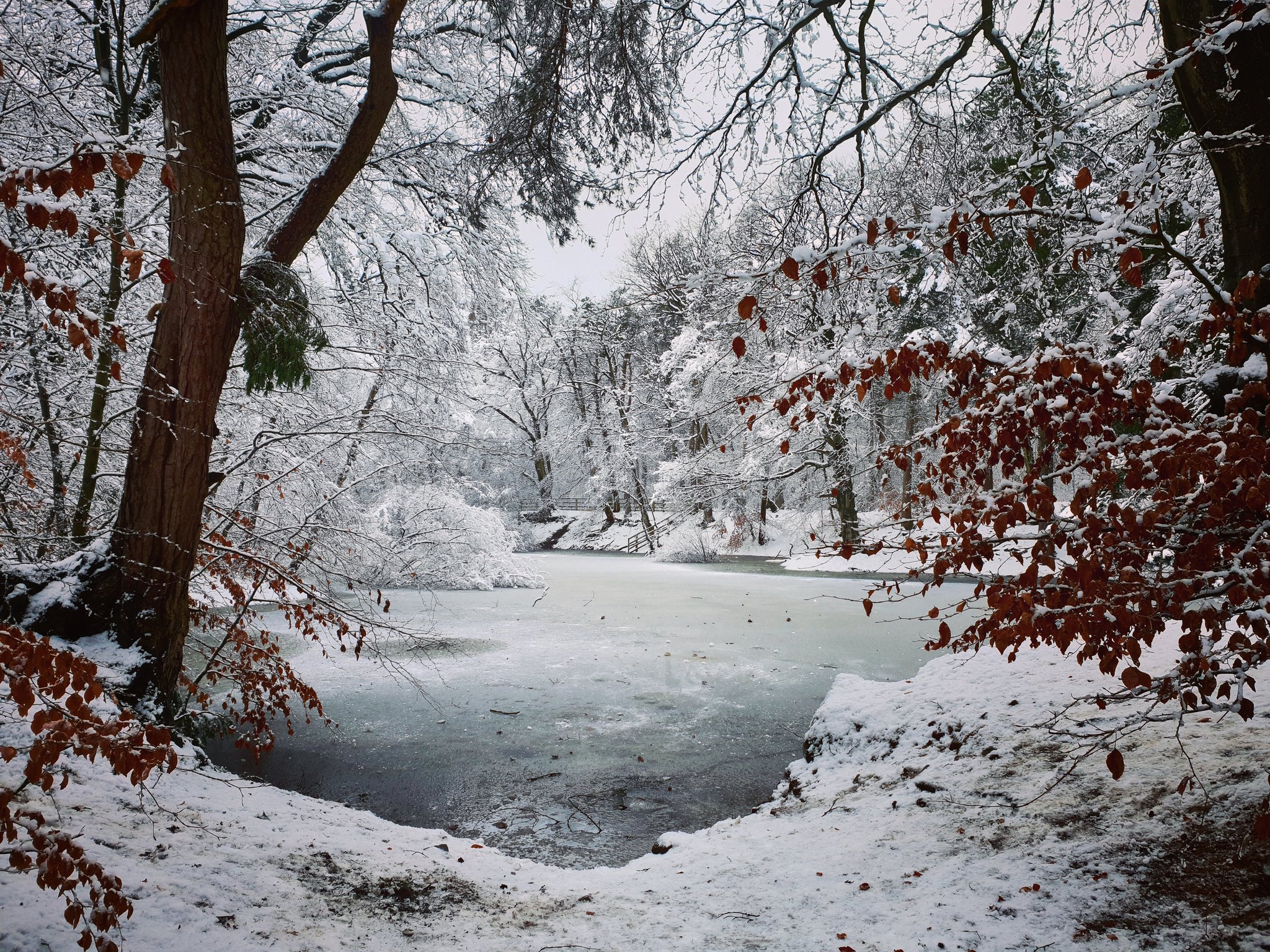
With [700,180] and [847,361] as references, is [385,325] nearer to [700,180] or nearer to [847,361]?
[700,180]

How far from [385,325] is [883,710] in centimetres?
539

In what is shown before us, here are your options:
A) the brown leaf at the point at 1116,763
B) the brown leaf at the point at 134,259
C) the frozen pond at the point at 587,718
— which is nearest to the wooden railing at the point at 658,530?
the frozen pond at the point at 587,718

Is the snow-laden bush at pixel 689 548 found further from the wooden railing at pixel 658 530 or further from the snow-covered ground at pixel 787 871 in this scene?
the snow-covered ground at pixel 787 871

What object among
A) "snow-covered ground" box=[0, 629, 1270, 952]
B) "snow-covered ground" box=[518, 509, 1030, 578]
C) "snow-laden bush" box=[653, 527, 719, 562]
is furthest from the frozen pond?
"snow-laden bush" box=[653, 527, 719, 562]

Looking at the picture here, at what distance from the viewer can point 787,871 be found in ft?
10.5

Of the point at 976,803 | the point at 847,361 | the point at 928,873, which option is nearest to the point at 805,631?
the point at 976,803

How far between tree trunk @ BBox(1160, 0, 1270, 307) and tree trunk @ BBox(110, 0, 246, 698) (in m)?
4.49

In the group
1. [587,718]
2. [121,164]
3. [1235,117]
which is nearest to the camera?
[121,164]

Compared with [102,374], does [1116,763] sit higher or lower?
lower

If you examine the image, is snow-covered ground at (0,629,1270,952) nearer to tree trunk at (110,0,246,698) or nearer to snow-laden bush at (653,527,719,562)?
tree trunk at (110,0,246,698)

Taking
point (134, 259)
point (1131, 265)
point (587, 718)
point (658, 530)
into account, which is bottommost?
point (587, 718)

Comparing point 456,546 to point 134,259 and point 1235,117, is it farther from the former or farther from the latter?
point 1235,117

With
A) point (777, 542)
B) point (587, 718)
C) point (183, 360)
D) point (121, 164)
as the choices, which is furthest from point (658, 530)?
point (777, 542)

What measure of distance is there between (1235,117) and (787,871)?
3.71 meters
